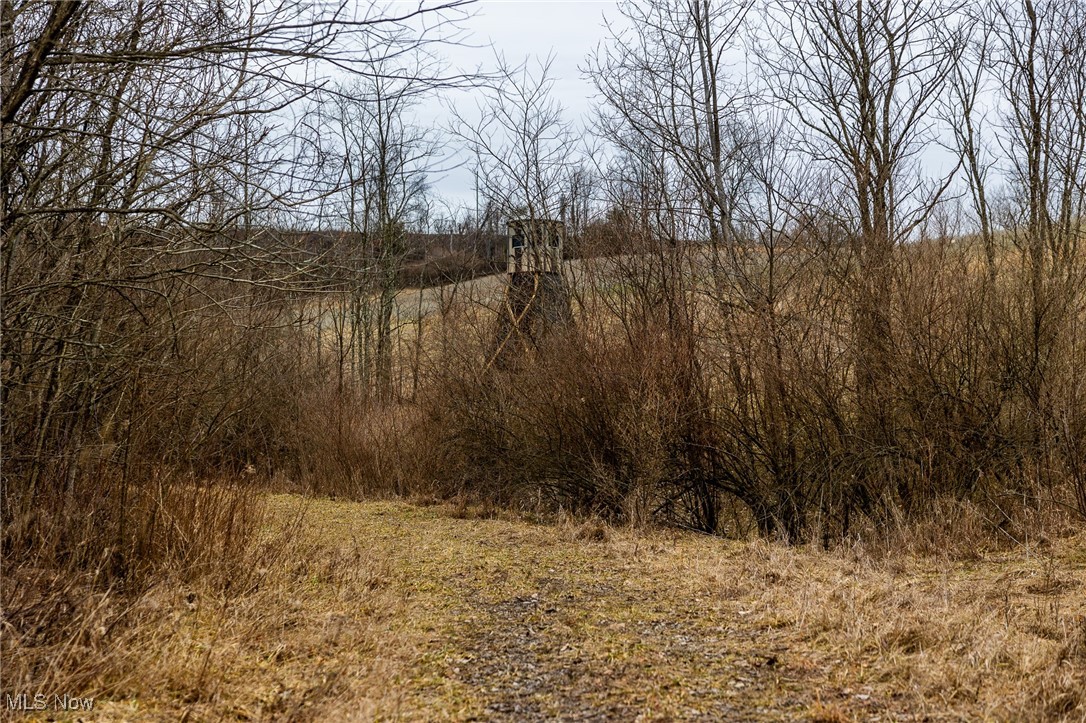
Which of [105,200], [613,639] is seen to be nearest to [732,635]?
[613,639]

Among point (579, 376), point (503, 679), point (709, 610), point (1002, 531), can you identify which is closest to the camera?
point (503, 679)

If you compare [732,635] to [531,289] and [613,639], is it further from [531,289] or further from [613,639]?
[531,289]

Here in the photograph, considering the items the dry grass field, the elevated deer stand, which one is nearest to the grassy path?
the dry grass field

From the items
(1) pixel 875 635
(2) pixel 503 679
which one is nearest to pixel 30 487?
(2) pixel 503 679

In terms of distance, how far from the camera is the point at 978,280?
942 cm

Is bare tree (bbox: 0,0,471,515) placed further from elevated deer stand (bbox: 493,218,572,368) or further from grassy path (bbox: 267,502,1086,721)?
elevated deer stand (bbox: 493,218,572,368)

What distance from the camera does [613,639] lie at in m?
5.19

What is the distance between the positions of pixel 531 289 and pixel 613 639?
8.04 m

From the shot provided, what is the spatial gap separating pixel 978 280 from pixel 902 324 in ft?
3.47

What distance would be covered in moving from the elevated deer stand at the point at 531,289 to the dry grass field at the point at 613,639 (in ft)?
15.0

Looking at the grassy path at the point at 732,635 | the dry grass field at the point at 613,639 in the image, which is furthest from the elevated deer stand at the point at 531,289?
the dry grass field at the point at 613,639

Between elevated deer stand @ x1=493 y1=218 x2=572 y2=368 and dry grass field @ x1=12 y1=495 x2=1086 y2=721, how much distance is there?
457 centimetres

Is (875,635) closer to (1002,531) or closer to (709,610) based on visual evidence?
(709,610)

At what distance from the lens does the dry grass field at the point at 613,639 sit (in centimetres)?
401
